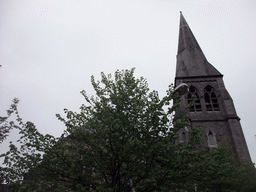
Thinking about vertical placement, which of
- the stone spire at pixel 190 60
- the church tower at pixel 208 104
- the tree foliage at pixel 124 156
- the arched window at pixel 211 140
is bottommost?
the tree foliage at pixel 124 156

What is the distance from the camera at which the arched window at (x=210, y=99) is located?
2464cm

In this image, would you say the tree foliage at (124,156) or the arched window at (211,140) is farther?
the arched window at (211,140)

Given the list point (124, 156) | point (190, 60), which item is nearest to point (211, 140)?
point (190, 60)

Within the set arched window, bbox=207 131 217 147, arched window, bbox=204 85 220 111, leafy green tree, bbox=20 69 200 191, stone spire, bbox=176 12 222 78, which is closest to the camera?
leafy green tree, bbox=20 69 200 191

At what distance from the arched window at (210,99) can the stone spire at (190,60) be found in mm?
2171

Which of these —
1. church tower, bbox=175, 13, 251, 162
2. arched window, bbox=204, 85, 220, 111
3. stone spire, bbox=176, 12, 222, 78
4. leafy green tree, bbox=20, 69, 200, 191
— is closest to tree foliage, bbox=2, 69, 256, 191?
leafy green tree, bbox=20, 69, 200, 191

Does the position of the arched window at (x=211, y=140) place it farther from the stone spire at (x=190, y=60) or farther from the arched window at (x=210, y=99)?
the stone spire at (x=190, y=60)

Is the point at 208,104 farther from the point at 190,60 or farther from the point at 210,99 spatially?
the point at 190,60

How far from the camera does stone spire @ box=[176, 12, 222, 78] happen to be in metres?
28.6

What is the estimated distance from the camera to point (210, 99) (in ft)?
83.9

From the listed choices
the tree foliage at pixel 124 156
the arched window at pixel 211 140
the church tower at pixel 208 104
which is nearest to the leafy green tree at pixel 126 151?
the tree foliage at pixel 124 156

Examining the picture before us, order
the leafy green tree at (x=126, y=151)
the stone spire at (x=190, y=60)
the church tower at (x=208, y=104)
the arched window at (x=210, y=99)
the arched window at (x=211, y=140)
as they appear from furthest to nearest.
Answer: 1. the stone spire at (x=190, y=60)
2. the arched window at (x=210, y=99)
3. the arched window at (x=211, y=140)
4. the church tower at (x=208, y=104)
5. the leafy green tree at (x=126, y=151)

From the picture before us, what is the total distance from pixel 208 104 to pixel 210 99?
823 mm

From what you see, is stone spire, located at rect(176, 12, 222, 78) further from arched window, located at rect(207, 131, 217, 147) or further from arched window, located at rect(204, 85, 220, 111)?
arched window, located at rect(207, 131, 217, 147)
